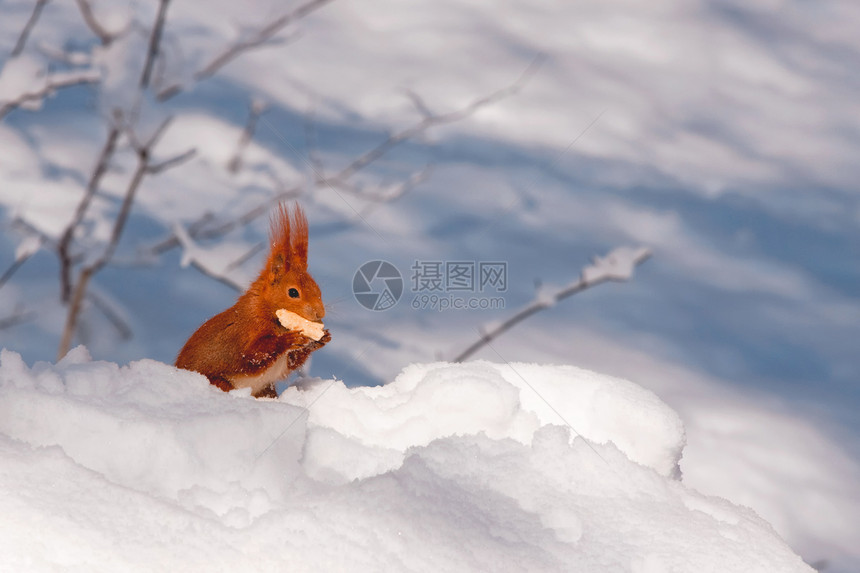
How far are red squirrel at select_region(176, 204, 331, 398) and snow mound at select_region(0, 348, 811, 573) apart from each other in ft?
0.56

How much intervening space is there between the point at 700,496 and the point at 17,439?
0.74 meters

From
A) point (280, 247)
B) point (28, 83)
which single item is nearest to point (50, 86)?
point (28, 83)

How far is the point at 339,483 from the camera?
98cm

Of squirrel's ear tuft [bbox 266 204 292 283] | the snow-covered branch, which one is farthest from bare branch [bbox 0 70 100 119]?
squirrel's ear tuft [bbox 266 204 292 283]

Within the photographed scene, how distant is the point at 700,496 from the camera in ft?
3.27

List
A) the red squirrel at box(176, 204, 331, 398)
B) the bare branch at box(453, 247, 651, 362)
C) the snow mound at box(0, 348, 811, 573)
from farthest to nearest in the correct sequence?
1. the bare branch at box(453, 247, 651, 362)
2. the red squirrel at box(176, 204, 331, 398)
3. the snow mound at box(0, 348, 811, 573)

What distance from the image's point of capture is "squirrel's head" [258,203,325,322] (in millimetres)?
1334

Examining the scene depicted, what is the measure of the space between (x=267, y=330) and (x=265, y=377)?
73 millimetres

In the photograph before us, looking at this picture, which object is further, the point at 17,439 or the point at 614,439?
the point at 614,439

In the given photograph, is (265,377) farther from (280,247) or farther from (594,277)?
(594,277)

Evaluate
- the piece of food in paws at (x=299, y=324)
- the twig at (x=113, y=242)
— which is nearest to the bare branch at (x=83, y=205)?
the twig at (x=113, y=242)

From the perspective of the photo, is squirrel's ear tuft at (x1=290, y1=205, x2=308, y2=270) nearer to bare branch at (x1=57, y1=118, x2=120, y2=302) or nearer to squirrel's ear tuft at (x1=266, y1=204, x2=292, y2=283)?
squirrel's ear tuft at (x1=266, y1=204, x2=292, y2=283)

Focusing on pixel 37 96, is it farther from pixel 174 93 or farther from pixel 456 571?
pixel 456 571

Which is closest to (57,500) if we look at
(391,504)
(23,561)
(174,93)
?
(23,561)
